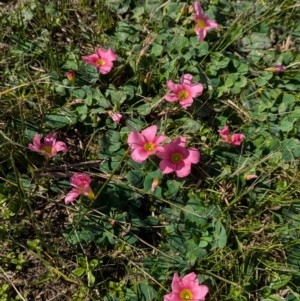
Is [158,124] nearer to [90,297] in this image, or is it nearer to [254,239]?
[254,239]

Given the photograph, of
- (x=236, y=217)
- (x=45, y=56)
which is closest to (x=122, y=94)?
(x=45, y=56)

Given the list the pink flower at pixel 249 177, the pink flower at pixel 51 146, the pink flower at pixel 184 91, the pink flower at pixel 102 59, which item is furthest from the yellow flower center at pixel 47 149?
the pink flower at pixel 249 177

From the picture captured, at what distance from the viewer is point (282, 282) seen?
1731 mm

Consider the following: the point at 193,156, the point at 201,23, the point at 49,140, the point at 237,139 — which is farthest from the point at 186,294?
the point at 201,23

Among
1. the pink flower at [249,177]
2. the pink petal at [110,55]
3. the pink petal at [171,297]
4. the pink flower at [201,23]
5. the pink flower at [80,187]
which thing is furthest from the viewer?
the pink flower at [201,23]

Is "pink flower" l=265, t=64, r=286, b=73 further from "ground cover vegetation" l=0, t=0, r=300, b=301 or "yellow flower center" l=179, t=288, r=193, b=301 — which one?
A: "yellow flower center" l=179, t=288, r=193, b=301

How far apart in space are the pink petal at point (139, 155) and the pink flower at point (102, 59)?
382 mm

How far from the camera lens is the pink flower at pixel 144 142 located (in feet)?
5.62

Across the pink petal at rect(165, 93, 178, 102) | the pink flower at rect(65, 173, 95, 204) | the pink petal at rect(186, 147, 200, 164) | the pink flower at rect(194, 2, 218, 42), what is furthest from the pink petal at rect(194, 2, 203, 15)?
the pink flower at rect(65, 173, 95, 204)

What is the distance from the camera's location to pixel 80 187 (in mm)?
1718

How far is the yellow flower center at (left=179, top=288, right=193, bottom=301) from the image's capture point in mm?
1622

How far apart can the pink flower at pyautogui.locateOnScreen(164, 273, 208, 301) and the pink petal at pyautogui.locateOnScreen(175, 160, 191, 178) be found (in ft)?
1.14

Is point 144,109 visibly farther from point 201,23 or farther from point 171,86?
point 201,23

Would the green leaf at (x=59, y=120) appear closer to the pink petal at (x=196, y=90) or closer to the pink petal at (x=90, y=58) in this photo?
the pink petal at (x=90, y=58)
